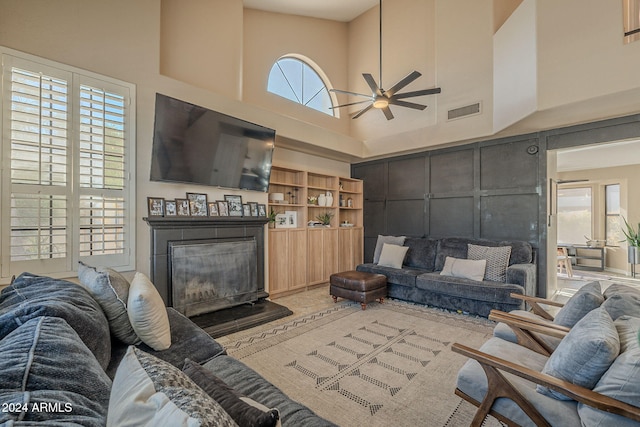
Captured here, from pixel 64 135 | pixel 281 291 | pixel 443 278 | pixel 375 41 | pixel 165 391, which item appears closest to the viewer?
pixel 165 391

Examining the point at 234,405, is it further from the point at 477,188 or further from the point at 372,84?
the point at 477,188

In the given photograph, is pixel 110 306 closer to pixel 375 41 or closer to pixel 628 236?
pixel 375 41

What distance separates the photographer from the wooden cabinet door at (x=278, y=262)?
458cm

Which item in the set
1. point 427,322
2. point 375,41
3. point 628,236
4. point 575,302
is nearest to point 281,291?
point 427,322

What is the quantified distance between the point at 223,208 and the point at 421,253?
3.40 metres

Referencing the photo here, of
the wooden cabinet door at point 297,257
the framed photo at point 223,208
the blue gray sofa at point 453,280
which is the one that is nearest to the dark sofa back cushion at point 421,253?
the blue gray sofa at point 453,280

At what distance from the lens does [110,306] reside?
172 cm

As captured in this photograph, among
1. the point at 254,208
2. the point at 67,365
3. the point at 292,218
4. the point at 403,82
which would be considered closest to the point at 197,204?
the point at 254,208

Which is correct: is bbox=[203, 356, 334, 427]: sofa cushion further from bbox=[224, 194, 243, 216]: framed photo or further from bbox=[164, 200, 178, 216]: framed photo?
bbox=[224, 194, 243, 216]: framed photo

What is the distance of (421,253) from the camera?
4.96 meters

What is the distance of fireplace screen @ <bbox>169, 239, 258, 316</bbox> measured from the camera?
332 centimetres

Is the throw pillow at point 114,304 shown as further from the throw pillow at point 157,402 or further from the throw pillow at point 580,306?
the throw pillow at point 580,306

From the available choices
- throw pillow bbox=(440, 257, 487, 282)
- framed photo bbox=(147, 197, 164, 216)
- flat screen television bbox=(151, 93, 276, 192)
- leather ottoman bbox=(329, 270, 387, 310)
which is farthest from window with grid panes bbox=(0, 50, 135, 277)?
throw pillow bbox=(440, 257, 487, 282)

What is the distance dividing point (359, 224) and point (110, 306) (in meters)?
5.26
